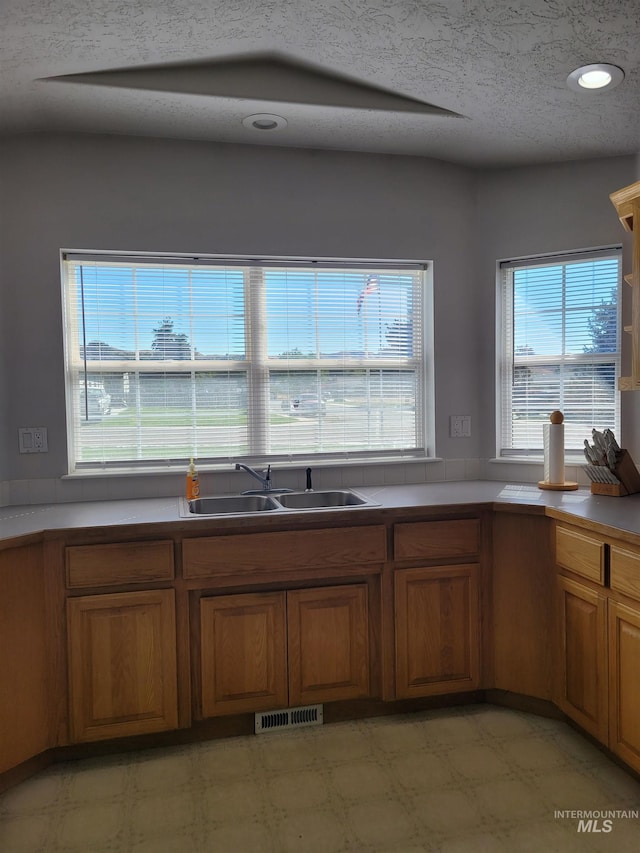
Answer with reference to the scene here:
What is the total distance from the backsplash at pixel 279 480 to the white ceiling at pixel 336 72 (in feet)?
5.23

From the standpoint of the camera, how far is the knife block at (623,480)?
8.95ft

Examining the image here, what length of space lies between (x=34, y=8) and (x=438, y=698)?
2.96m

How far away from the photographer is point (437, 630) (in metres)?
2.62

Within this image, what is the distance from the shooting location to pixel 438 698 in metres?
2.68

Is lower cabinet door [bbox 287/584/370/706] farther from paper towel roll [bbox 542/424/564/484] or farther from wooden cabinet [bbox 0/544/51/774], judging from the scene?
paper towel roll [bbox 542/424/564/484]

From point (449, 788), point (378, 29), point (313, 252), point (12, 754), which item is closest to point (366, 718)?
point (449, 788)

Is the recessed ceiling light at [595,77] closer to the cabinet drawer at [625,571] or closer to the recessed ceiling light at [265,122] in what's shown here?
the recessed ceiling light at [265,122]

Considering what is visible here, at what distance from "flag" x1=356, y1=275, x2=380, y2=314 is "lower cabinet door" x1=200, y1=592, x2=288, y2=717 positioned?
5.14 feet

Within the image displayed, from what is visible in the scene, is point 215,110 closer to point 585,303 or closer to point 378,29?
point 378,29

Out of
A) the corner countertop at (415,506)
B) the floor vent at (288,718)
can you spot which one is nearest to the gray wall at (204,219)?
the corner countertop at (415,506)

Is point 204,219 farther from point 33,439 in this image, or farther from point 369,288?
point 33,439

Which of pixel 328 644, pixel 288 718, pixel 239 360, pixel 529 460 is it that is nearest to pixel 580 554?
pixel 529 460

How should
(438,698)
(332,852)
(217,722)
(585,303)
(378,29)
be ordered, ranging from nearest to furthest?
(332,852) → (378,29) → (217,722) → (438,698) → (585,303)

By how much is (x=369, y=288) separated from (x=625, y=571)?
185 cm
